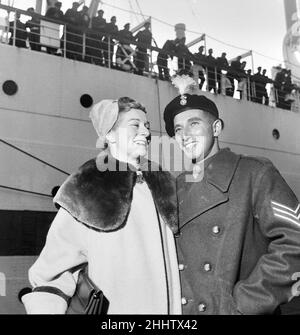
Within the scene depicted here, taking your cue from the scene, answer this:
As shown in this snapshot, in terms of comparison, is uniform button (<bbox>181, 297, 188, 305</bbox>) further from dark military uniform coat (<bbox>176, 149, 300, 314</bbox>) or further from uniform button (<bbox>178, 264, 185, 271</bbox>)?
uniform button (<bbox>178, 264, 185, 271</bbox>)

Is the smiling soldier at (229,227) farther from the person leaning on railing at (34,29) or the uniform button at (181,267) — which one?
the person leaning on railing at (34,29)

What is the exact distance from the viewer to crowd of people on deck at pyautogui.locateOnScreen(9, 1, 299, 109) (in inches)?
206

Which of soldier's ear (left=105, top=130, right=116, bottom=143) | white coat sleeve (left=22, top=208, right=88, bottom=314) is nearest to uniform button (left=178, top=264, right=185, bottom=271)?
white coat sleeve (left=22, top=208, right=88, bottom=314)

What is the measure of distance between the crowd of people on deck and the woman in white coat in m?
3.63

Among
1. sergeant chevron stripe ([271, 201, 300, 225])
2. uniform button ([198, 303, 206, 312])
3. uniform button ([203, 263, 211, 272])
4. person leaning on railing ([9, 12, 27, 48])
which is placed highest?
person leaning on railing ([9, 12, 27, 48])

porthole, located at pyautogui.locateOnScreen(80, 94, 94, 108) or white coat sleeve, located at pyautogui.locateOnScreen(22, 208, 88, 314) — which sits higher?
porthole, located at pyautogui.locateOnScreen(80, 94, 94, 108)

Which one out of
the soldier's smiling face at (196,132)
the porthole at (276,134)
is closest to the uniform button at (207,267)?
the soldier's smiling face at (196,132)

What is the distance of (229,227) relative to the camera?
156cm

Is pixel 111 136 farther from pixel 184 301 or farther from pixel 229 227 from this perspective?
pixel 184 301

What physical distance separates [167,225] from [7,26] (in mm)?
4140

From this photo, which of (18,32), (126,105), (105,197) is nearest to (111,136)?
(126,105)

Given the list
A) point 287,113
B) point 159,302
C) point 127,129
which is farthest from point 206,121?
point 287,113

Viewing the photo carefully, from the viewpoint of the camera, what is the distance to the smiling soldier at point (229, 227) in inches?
56.2

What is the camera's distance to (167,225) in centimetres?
161
